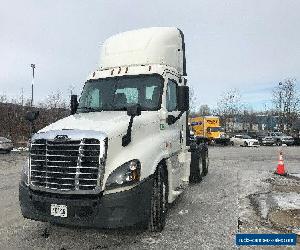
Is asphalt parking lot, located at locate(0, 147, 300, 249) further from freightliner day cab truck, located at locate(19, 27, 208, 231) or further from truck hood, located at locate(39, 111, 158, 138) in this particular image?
truck hood, located at locate(39, 111, 158, 138)

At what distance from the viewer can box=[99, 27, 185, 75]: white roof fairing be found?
26.4 feet

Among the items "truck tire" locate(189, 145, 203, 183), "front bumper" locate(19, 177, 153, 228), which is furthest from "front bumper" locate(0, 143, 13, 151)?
"front bumper" locate(19, 177, 153, 228)

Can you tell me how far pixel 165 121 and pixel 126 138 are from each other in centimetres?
144

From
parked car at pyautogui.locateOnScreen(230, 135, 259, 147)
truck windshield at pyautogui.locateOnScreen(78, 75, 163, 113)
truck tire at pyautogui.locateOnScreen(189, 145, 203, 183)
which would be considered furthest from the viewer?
parked car at pyautogui.locateOnScreen(230, 135, 259, 147)

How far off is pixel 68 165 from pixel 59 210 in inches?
25.7

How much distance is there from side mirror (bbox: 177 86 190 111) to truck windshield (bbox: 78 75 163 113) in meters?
0.43

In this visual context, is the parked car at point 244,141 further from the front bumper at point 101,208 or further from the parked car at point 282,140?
the front bumper at point 101,208

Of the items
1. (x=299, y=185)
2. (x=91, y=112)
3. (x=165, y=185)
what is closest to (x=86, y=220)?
(x=165, y=185)

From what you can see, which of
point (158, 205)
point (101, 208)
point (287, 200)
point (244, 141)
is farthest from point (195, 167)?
point (244, 141)

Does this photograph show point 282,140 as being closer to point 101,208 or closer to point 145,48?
point 145,48

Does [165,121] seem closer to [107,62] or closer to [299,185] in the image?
[107,62]

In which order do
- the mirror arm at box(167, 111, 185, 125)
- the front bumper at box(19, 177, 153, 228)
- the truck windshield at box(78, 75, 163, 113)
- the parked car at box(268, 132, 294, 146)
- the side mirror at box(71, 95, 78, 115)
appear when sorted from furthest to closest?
the parked car at box(268, 132, 294, 146)
the side mirror at box(71, 95, 78, 115)
the mirror arm at box(167, 111, 185, 125)
the truck windshield at box(78, 75, 163, 113)
the front bumper at box(19, 177, 153, 228)

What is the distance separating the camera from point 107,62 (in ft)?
27.3

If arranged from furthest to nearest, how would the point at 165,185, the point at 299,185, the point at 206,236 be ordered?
the point at 299,185 → the point at 165,185 → the point at 206,236
